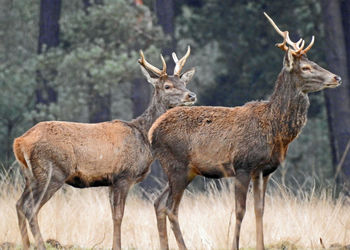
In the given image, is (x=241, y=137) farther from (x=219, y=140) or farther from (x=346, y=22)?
(x=346, y=22)

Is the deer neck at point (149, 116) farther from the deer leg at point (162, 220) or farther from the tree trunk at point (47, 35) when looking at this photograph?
the tree trunk at point (47, 35)

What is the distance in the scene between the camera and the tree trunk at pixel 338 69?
1875 cm

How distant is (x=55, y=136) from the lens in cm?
935

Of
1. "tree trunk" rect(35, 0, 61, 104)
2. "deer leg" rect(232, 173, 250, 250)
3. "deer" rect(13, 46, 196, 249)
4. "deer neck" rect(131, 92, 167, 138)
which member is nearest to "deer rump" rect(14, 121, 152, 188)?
"deer" rect(13, 46, 196, 249)

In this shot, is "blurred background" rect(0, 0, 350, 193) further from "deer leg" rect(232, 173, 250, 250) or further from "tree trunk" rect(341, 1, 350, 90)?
"deer leg" rect(232, 173, 250, 250)

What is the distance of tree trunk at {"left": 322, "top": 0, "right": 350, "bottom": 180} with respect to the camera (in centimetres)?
1875

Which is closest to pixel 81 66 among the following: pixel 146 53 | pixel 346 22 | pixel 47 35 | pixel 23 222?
pixel 146 53

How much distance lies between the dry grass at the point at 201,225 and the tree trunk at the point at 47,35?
935cm

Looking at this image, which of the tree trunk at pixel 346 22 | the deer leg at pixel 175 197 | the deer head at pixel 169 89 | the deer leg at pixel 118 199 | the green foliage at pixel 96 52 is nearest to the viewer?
the deer leg at pixel 175 197

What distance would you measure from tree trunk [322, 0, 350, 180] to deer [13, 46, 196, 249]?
9.56m

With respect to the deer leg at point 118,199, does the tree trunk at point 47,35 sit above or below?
above

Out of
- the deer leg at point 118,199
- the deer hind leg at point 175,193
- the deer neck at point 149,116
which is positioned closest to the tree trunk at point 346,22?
the deer neck at point 149,116

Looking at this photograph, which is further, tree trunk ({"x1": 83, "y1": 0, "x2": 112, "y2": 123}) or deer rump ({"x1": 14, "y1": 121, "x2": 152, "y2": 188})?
tree trunk ({"x1": 83, "y1": 0, "x2": 112, "y2": 123})

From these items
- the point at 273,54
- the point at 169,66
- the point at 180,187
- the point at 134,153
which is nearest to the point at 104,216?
the point at 134,153
